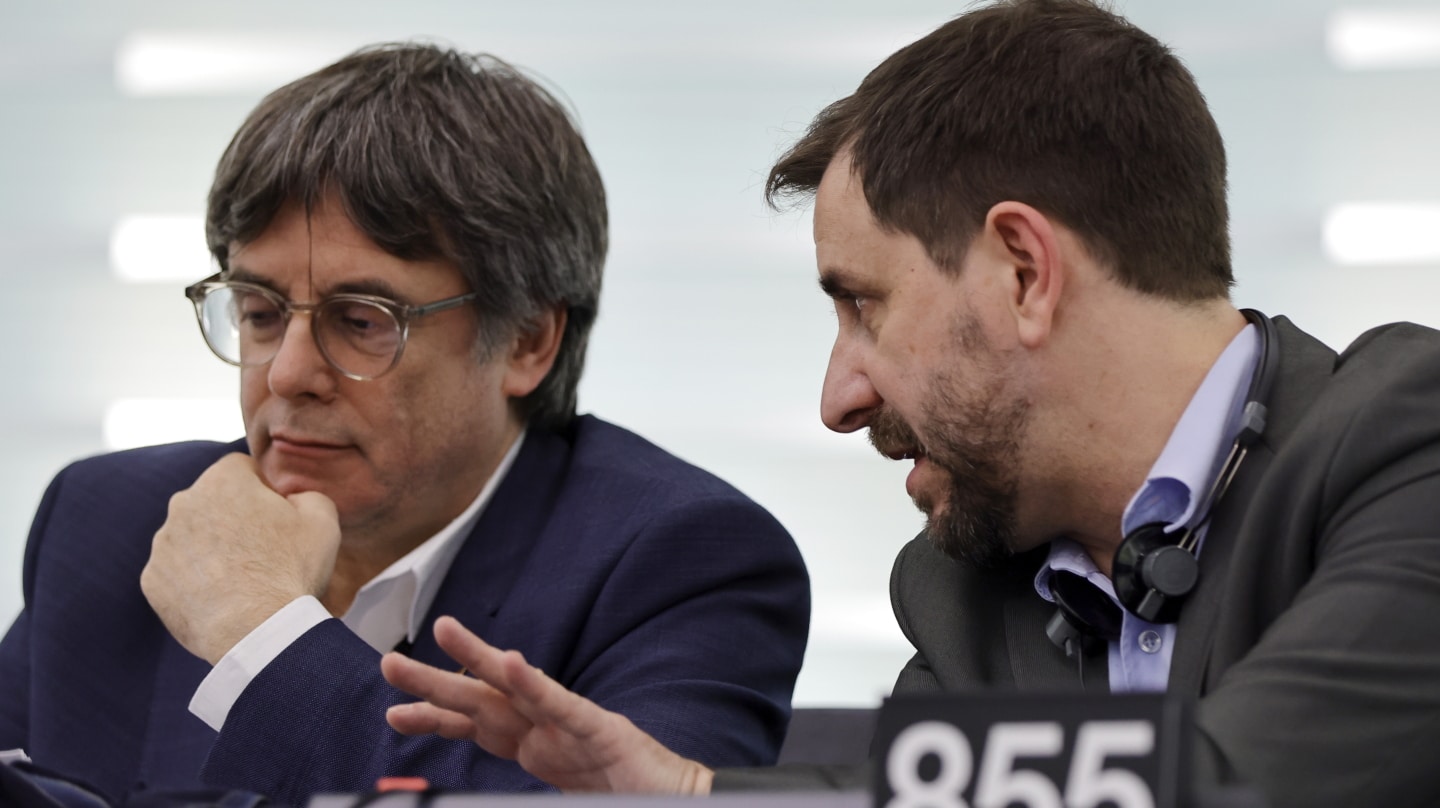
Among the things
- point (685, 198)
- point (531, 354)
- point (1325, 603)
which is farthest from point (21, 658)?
point (685, 198)

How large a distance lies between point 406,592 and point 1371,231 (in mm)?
2297

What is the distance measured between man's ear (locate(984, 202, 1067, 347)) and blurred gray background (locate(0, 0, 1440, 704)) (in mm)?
1891

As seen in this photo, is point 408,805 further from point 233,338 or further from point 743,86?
point 743,86

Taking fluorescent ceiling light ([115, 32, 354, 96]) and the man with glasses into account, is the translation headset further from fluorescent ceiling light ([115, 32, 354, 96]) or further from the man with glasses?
fluorescent ceiling light ([115, 32, 354, 96])

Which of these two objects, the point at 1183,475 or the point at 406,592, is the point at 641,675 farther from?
the point at 1183,475

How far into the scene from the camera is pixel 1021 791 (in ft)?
2.36

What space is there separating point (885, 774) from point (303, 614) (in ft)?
3.22

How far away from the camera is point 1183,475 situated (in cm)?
133

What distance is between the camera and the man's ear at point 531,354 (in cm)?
202

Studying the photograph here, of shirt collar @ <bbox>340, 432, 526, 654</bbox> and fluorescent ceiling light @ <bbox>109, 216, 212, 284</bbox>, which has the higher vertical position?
fluorescent ceiling light @ <bbox>109, 216, 212, 284</bbox>

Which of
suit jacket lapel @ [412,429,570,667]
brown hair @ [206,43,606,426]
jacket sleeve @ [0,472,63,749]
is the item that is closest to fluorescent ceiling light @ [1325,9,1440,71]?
brown hair @ [206,43,606,426]

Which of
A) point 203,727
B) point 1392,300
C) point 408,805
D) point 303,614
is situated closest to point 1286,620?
point 408,805

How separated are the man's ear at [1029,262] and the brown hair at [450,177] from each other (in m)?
0.74

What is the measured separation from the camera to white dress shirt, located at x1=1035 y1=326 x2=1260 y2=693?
133 centimetres
